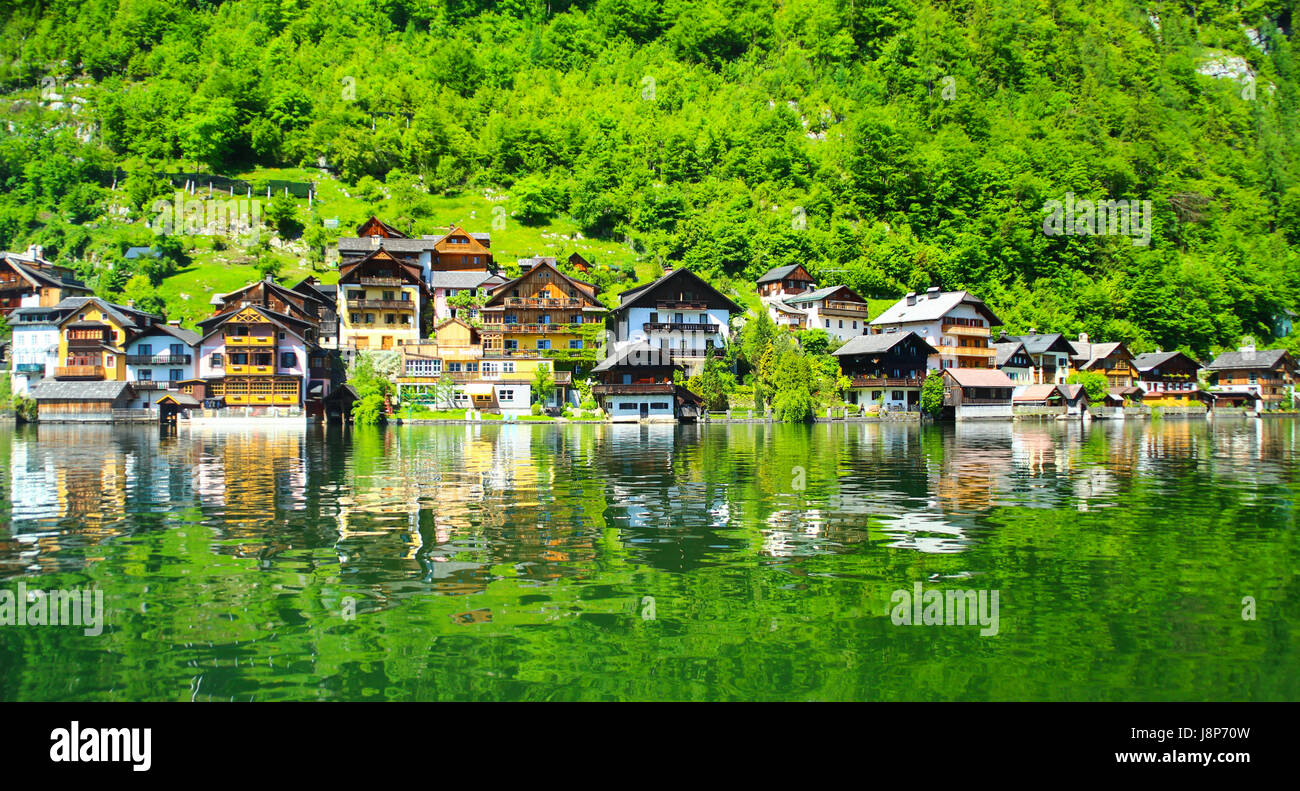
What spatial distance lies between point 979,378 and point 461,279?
52.1 metres

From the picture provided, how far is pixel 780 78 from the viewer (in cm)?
13912

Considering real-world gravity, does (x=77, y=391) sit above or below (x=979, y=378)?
below

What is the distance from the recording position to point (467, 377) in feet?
231

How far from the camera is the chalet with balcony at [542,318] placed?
73.1 m

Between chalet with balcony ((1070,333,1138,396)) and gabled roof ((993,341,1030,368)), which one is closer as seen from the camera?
gabled roof ((993,341,1030,368))

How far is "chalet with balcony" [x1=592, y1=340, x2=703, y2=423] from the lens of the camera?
6631 centimetres

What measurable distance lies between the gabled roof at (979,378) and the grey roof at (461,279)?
45.0 meters

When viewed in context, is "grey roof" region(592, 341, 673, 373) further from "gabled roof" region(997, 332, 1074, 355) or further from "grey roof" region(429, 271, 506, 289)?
"gabled roof" region(997, 332, 1074, 355)

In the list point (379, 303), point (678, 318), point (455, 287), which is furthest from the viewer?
point (455, 287)

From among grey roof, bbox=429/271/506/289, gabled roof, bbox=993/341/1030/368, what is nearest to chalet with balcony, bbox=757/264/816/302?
gabled roof, bbox=993/341/1030/368

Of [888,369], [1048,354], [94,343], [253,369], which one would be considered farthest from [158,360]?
[1048,354]

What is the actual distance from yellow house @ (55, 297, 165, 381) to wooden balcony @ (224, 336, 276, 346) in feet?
23.0

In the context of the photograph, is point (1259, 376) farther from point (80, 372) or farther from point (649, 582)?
point (80, 372)

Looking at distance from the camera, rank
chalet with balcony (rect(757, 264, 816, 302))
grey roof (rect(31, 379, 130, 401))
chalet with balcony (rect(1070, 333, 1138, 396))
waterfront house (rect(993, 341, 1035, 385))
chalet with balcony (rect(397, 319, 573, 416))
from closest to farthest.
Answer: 1. grey roof (rect(31, 379, 130, 401))
2. chalet with balcony (rect(397, 319, 573, 416))
3. waterfront house (rect(993, 341, 1035, 385))
4. chalet with balcony (rect(1070, 333, 1138, 396))
5. chalet with balcony (rect(757, 264, 816, 302))
